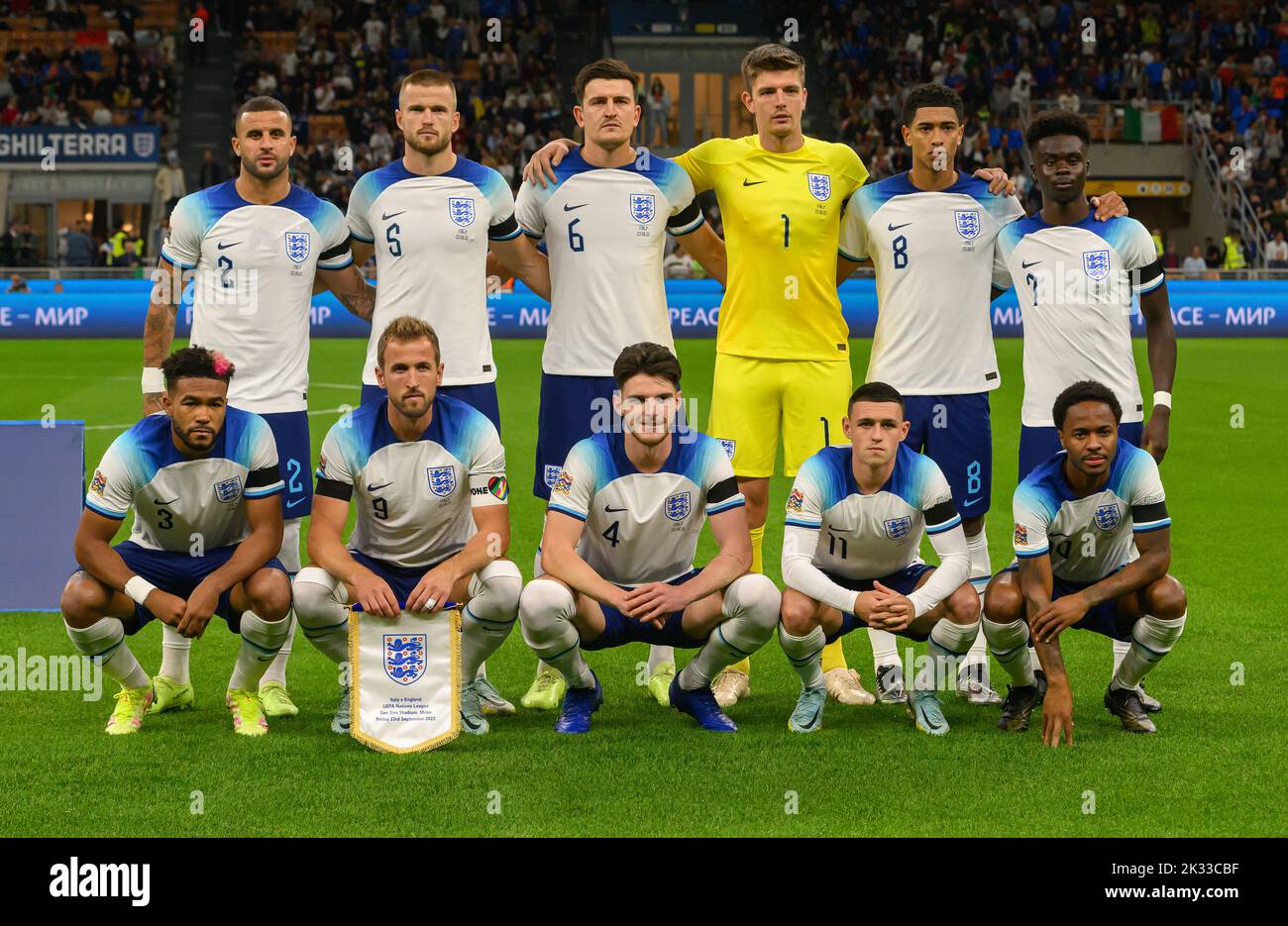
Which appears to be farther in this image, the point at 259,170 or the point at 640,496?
the point at 259,170

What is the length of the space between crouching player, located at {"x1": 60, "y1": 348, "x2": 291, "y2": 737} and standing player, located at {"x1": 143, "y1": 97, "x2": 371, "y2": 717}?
385mm

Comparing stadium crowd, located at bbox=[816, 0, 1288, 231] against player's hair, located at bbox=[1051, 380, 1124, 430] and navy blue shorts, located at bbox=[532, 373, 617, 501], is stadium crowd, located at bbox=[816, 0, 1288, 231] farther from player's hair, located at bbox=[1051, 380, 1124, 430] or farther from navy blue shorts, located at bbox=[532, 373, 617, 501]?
player's hair, located at bbox=[1051, 380, 1124, 430]

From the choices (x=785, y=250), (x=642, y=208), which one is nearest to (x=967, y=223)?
(x=785, y=250)

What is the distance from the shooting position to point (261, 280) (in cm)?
661

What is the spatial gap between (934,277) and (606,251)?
1.38 meters

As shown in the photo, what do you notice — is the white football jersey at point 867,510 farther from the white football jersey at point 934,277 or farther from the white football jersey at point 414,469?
the white football jersey at point 414,469

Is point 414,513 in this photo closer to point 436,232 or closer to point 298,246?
point 436,232

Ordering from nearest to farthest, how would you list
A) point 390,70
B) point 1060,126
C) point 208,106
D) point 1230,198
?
point 1060,126 → point 1230,198 → point 390,70 → point 208,106

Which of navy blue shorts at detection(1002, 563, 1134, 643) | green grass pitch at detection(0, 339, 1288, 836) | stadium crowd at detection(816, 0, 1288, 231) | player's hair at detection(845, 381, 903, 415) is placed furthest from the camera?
stadium crowd at detection(816, 0, 1288, 231)

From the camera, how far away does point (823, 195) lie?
22.0 ft

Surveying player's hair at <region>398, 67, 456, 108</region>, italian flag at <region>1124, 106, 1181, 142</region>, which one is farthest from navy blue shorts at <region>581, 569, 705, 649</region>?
italian flag at <region>1124, 106, 1181, 142</region>

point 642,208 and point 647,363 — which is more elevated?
point 642,208

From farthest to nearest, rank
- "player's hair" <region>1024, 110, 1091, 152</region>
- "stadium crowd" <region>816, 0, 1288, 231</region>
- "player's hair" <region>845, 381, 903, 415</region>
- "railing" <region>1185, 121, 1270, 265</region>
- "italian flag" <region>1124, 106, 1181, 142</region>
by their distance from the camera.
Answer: "italian flag" <region>1124, 106, 1181, 142</region> < "stadium crowd" <region>816, 0, 1288, 231</region> < "railing" <region>1185, 121, 1270, 265</region> < "player's hair" <region>1024, 110, 1091, 152</region> < "player's hair" <region>845, 381, 903, 415</region>

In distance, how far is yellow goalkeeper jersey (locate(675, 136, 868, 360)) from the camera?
670 cm
